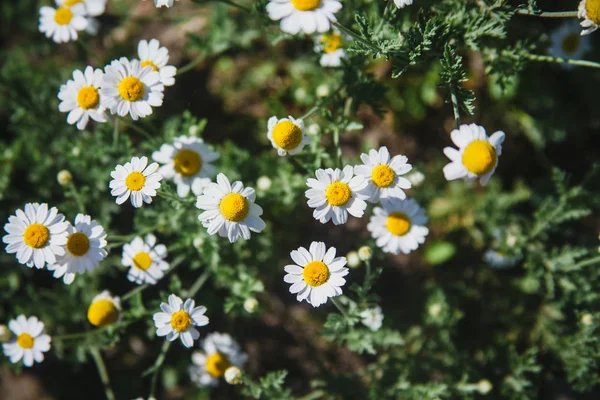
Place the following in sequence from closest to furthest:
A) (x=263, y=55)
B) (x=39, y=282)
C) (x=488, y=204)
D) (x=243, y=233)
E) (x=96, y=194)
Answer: (x=243, y=233) → (x=96, y=194) → (x=488, y=204) → (x=39, y=282) → (x=263, y=55)

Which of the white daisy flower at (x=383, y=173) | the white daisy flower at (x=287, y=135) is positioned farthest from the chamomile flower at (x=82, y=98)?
the white daisy flower at (x=383, y=173)

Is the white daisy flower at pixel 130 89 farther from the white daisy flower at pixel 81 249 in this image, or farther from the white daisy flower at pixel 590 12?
the white daisy flower at pixel 590 12

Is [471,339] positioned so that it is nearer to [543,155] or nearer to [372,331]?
[372,331]

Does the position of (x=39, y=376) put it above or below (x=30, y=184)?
below

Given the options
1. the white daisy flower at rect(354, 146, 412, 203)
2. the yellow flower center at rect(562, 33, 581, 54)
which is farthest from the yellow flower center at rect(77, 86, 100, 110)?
the yellow flower center at rect(562, 33, 581, 54)

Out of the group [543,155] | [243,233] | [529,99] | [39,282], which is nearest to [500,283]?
[543,155]

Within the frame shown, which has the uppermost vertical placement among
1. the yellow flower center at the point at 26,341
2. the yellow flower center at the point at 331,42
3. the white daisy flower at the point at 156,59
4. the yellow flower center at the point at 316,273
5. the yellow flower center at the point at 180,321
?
the yellow flower center at the point at 331,42

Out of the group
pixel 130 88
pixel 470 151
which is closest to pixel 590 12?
Result: pixel 470 151

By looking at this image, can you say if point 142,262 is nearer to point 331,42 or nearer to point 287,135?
point 287,135

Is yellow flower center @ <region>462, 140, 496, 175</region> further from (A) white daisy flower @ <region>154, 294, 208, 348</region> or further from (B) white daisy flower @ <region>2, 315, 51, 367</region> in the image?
(B) white daisy flower @ <region>2, 315, 51, 367</region>
